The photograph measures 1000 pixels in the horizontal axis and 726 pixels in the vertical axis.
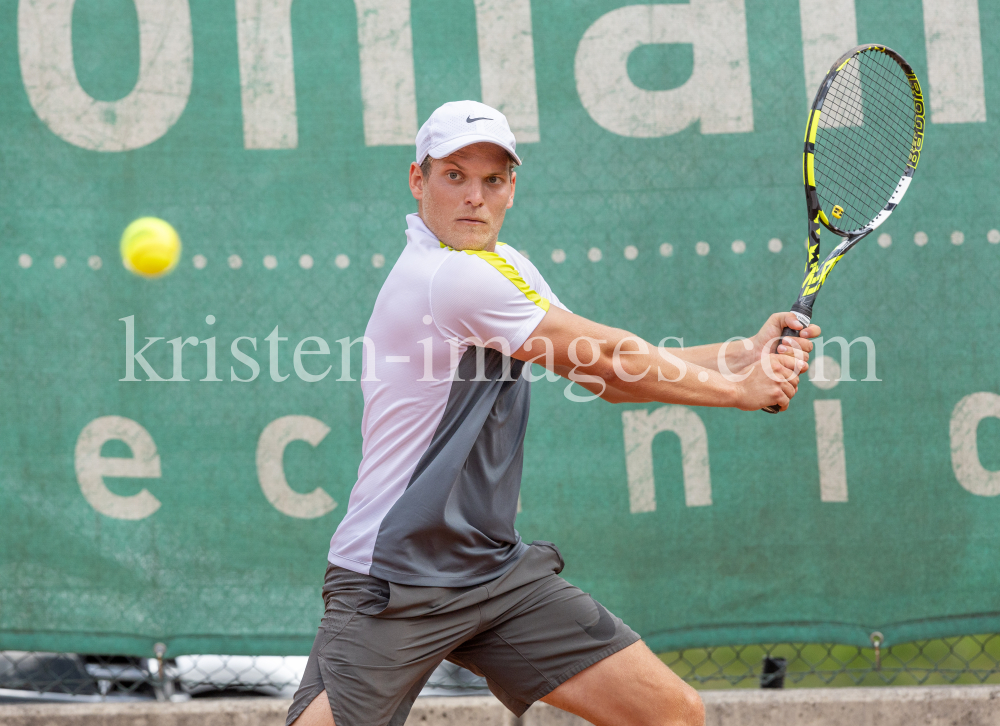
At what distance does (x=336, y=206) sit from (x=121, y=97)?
0.76 meters

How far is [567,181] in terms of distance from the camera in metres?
3.05

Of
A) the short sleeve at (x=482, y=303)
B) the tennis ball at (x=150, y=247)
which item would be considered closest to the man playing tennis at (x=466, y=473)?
the short sleeve at (x=482, y=303)

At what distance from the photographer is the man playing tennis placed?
1.87 metres

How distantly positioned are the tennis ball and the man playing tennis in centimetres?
124

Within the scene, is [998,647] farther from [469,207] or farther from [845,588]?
[469,207]

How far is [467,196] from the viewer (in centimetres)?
200

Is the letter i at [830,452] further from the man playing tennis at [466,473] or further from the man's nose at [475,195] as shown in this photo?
the man's nose at [475,195]

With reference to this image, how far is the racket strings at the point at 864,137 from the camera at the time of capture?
2.97 metres

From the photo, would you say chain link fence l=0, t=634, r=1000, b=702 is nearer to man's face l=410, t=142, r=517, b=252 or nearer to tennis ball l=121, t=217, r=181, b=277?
tennis ball l=121, t=217, r=181, b=277

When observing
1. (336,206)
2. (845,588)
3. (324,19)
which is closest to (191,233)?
(336,206)

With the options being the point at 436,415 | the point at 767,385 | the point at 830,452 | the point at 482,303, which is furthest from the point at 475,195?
the point at 830,452

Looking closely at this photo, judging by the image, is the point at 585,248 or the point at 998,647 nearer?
the point at 585,248

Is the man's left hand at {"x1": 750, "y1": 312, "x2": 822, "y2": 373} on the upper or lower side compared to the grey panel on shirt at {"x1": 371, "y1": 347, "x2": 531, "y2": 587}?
upper

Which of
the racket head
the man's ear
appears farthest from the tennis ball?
the racket head
